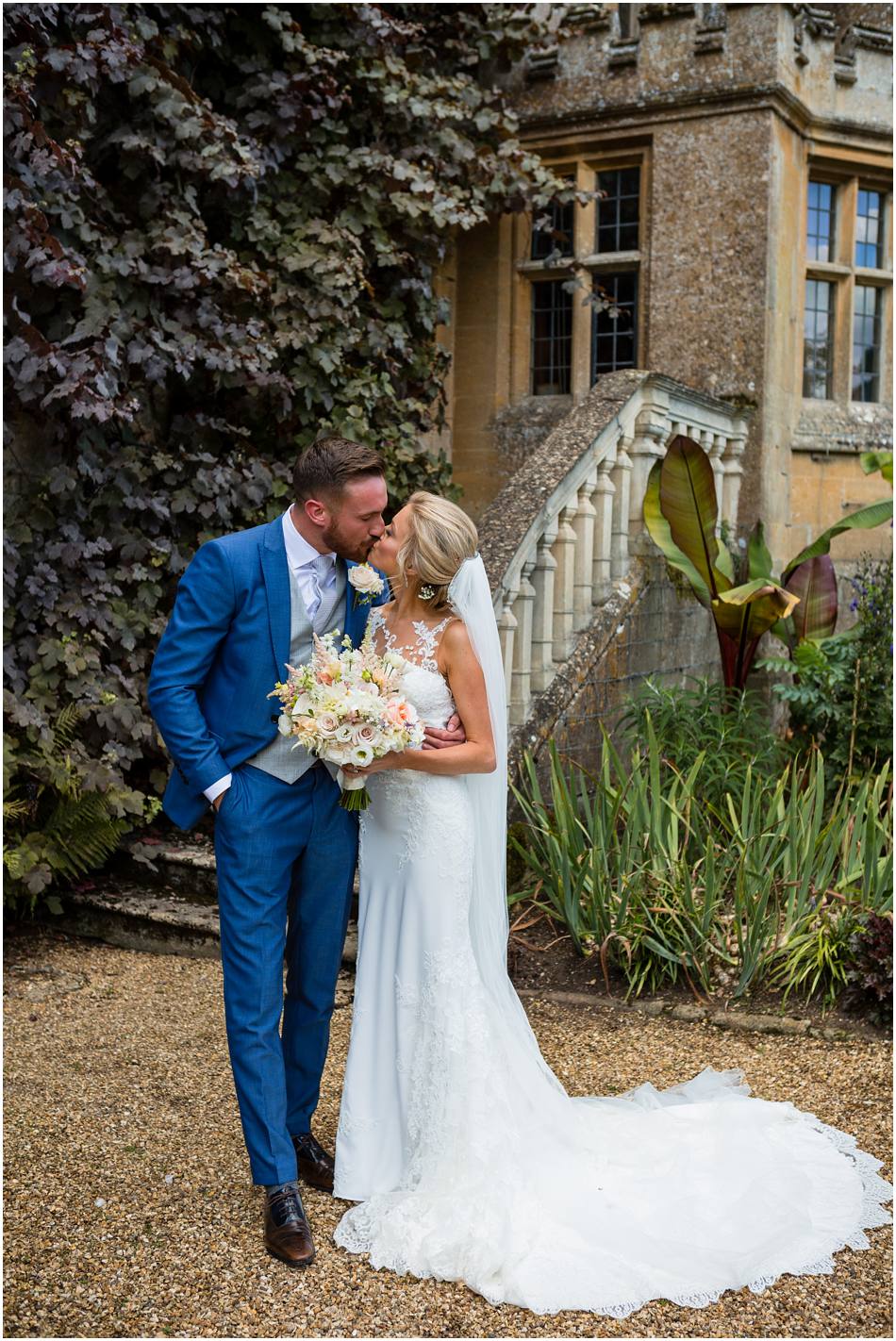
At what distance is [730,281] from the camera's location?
8.16 meters

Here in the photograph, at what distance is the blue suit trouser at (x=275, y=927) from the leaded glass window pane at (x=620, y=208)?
6.61 metres

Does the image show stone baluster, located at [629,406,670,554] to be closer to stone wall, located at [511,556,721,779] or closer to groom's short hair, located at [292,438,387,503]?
stone wall, located at [511,556,721,779]

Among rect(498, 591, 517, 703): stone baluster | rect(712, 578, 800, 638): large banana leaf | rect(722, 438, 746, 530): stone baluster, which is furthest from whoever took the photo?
rect(722, 438, 746, 530): stone baluster

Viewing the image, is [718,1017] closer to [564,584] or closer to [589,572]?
[564,584]

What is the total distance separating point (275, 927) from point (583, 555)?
3542mm

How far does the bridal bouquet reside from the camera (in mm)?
2906

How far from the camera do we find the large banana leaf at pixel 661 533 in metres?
6.55

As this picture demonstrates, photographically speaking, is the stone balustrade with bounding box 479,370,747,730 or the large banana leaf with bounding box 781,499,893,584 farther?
the large banana leaf with bounding box 781,499,893,584

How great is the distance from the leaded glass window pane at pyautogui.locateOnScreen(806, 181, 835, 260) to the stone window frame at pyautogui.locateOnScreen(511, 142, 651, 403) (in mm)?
1318

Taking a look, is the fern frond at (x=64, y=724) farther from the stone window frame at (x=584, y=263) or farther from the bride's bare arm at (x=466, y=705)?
the stone window frame at (x=584, y=263)

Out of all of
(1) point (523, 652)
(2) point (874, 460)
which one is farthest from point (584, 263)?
(1) point (523, 652)

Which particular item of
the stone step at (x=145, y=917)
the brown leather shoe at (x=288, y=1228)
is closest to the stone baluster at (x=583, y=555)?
the stone step at (x=145, y=917)

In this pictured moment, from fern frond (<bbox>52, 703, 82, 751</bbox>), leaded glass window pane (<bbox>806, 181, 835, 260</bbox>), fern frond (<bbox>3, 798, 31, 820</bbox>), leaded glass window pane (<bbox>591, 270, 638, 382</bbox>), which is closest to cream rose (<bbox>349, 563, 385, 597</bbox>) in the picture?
fern frond (<bbox>3, 798, 31, 820</bbox>)

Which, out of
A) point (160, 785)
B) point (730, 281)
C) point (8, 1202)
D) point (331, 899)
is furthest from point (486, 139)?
point (8, 1202)
